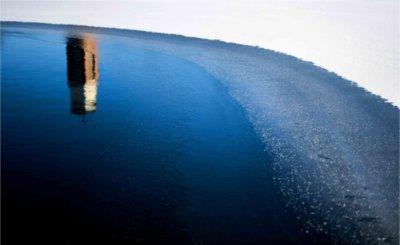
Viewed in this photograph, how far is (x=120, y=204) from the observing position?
4945mm

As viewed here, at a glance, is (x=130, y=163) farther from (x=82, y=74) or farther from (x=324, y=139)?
(x=82, y=74)

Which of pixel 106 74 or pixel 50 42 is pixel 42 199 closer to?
pixel 106 74

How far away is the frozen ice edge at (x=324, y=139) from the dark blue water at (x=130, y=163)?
352 mm

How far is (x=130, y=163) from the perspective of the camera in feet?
19.5

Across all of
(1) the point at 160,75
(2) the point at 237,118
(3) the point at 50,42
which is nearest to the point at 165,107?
(2) the point at 237,118

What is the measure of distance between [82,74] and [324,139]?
5974mm

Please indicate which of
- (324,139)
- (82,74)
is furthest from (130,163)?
(82,74)

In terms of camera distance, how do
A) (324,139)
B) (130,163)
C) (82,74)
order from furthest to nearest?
(82,74)
(324,139)
(130,163)

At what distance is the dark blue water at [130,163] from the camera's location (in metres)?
4.57

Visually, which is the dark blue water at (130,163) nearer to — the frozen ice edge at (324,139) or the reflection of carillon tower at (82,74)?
the reflection of carillon tower at (82,74)

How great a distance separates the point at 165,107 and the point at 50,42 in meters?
7.48

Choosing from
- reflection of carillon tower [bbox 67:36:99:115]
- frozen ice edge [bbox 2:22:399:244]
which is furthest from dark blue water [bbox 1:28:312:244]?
frozen ice edge [bbox 2:22:399:244]

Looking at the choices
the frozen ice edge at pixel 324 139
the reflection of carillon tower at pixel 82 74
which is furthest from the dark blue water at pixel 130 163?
the frozen ice edge at pixel 324 139

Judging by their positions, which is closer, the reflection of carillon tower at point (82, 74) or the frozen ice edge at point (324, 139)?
the frozen ice edge at point (324, 139)
